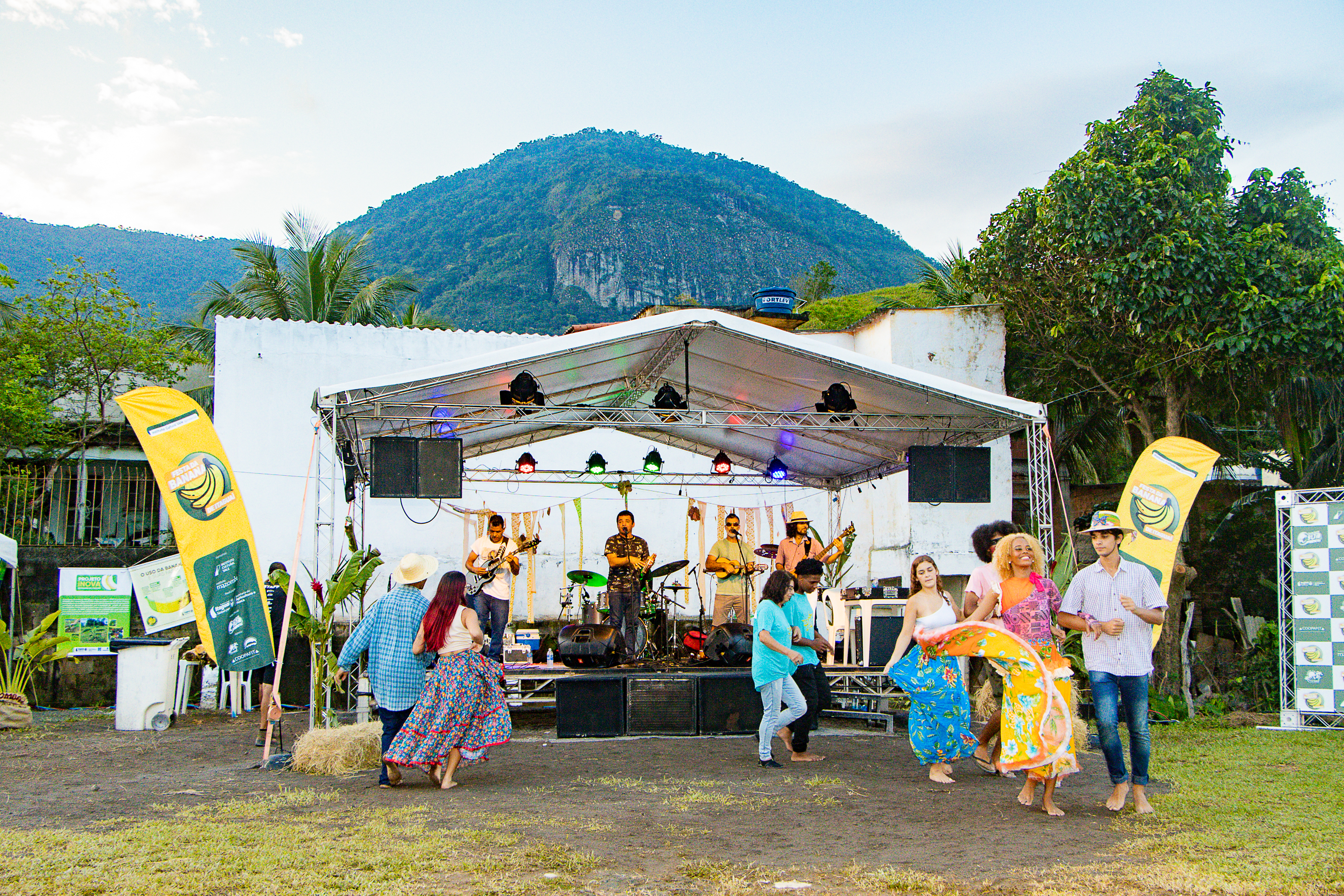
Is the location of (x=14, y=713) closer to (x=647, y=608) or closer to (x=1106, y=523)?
(x=647, y=608)

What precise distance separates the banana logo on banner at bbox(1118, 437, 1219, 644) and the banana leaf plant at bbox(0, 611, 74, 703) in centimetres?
1019

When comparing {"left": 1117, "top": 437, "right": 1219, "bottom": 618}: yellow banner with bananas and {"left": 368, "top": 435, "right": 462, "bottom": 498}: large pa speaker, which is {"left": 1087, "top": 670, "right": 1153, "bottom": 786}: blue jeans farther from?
{"left": 368, "top": 435, "right": 462, "bottom": 498}: large pa speaker

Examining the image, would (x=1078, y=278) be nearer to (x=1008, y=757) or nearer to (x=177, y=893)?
(x=1008, y=757)

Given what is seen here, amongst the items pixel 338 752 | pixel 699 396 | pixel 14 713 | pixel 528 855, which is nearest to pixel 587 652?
pixel 338 752

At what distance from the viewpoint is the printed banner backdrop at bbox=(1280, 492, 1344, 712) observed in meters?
8.69

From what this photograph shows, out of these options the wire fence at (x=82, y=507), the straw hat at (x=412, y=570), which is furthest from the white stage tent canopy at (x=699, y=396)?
the wire fence at (x=82, y=507)

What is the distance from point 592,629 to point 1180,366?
750 cm

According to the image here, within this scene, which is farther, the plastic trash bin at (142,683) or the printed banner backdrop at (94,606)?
the printed banner backdrop at (94,606)

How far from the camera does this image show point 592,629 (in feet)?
30.7

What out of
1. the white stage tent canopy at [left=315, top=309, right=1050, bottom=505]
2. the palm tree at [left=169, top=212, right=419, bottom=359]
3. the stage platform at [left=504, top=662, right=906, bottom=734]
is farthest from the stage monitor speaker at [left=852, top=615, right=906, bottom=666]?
the palm tree at [left=169, top=212, right=419, bottom=359]

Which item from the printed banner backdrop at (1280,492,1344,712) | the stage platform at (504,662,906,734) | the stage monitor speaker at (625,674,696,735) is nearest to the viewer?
the stage monitor speaker at (625,674,696,735)

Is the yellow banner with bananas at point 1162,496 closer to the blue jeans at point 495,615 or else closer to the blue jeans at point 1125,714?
the blue jeans at point 1125,714

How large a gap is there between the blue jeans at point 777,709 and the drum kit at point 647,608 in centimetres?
317

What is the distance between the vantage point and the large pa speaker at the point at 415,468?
355 inches
